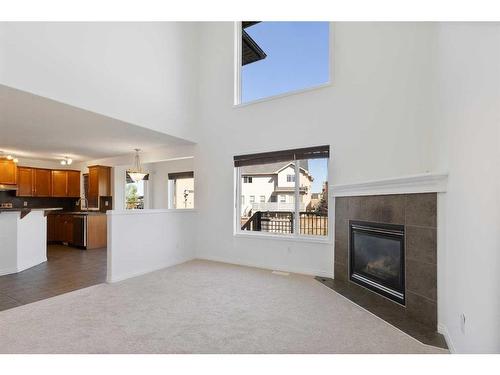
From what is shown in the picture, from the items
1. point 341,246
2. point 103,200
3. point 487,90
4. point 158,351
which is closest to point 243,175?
point 341,246

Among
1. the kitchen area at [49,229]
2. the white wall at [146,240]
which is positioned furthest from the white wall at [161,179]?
the white wall at [146,240]

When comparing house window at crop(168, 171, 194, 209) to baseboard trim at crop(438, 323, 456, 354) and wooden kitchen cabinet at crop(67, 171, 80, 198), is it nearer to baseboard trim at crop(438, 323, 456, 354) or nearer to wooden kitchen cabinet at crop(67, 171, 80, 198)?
wooden kitchen cabinet at crop(67, 171, 80, 198)

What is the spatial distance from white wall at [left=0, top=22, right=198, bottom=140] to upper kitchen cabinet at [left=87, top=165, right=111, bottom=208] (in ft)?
11.0

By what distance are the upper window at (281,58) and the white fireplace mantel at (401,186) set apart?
187 cm

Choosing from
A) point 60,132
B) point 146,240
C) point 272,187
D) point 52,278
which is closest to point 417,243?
point 272,187

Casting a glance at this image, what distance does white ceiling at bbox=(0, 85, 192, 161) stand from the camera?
3.11 m

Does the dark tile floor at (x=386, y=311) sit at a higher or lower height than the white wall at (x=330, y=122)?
lower

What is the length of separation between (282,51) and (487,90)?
386 cm

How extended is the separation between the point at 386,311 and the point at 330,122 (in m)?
2.64

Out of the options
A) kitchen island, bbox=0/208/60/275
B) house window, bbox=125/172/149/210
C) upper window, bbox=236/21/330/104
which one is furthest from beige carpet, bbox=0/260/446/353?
house window, bbox=125/172/149/210

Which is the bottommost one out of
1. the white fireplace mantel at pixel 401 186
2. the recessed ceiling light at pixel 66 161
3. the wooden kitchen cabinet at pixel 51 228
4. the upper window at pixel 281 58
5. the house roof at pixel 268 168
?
the wooden kitchen cabinet at pixel 51 228

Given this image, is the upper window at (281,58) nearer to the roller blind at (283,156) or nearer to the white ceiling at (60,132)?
the roller blind at (283,156)

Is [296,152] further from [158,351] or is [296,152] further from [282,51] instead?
[158,351]

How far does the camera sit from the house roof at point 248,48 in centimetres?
513
